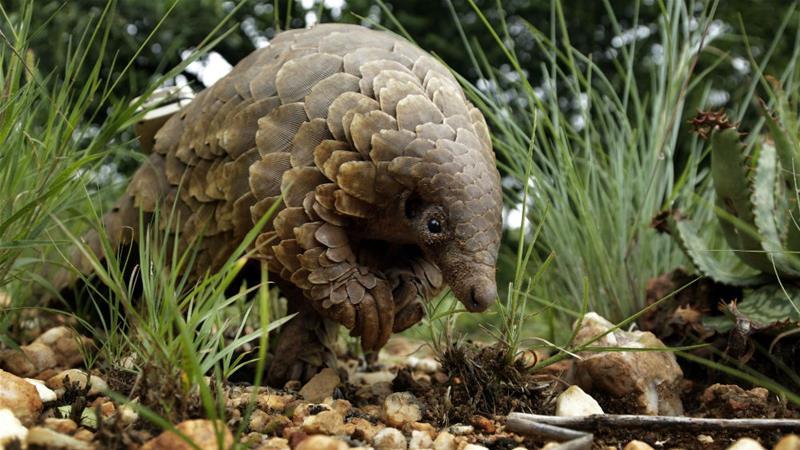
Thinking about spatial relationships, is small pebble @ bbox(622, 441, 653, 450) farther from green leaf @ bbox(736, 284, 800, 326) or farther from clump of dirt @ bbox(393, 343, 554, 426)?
green leaf @ bbox(736, 284, 800, 326)

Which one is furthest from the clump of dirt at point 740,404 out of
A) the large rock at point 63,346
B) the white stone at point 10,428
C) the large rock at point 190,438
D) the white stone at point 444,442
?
the large rock at point 63,346

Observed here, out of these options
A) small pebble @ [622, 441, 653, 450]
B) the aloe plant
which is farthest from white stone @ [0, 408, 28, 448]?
the aloe plant

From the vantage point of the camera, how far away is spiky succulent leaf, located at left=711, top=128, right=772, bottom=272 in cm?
227

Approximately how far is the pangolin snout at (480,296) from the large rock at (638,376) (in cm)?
25

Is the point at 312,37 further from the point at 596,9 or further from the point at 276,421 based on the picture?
the point at 596,9

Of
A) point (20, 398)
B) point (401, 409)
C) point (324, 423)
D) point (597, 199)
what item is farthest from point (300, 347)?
point (597, 199)

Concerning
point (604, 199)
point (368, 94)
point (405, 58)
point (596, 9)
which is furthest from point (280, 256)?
point (596, 9)

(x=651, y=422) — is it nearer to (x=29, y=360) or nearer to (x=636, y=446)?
(x=636, y=446)

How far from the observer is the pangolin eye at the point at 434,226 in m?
1.99

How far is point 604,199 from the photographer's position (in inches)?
111

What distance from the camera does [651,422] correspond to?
161 centimetres

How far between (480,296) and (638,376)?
1.52 ft

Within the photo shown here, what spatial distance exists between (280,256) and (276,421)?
1.64ft

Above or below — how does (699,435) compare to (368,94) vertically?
below
